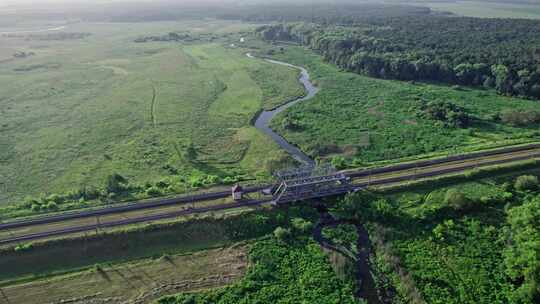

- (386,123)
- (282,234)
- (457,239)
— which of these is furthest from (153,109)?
(457,239)

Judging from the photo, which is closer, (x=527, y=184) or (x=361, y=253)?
(x=361, y=253)

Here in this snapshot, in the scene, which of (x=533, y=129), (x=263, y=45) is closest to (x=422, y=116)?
(x=533, y=129)

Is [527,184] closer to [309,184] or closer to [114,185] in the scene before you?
[309,184]

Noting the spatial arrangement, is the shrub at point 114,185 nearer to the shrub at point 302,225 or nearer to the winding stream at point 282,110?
the shrub at point 302,225

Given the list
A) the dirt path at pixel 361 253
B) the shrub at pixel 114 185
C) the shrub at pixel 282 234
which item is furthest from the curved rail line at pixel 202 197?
the dirt path at pixel 361 253

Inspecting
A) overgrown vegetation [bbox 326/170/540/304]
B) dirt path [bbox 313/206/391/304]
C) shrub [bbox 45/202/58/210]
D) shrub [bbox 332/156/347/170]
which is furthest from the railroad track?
dirt path [bbox 313/206/391/304]

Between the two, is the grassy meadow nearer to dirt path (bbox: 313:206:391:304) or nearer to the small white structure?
the small white structure
